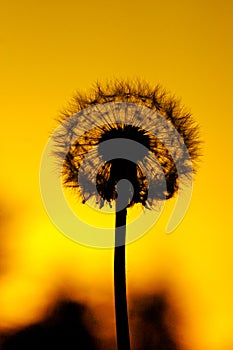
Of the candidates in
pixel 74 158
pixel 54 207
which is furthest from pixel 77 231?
pixel 74 158

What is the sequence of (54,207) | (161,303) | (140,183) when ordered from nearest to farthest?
(140,183) < (54,207) < (161,303)

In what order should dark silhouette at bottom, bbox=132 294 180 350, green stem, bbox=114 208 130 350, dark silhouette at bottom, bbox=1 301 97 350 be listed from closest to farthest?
1. green stem, bbox=114 208 130 350
2. dark silhouette at bottom, bbox=1 301 97 350
3. dark silhouette at bottom, bbox=132 294 180 350

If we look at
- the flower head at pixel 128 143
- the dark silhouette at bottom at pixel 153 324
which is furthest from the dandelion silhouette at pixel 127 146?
the dark silhouette at bottom at pixel 153 324

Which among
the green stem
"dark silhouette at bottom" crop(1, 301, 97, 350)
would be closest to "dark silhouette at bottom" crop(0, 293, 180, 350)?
"dark silhouette at bottom" crop(1, 301, 97, 350)

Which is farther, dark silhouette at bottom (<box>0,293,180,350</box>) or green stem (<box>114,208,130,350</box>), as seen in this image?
dark silhouette at bottom (<box>0,293,180,350</box>)

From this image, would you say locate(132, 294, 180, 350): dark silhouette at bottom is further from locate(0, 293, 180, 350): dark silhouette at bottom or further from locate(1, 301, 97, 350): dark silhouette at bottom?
locate(1, 301, 97, 350): dark silhouette at bottom

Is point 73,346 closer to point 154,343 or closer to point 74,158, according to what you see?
point 154,343

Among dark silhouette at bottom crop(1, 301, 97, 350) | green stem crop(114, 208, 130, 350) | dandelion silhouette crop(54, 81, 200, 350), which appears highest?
dandelion silhouette crop(54, 81, 200, 350)

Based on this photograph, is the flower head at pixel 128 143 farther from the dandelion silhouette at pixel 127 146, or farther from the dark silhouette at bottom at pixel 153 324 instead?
the dark silhouette at bottom at pixel 153 324
